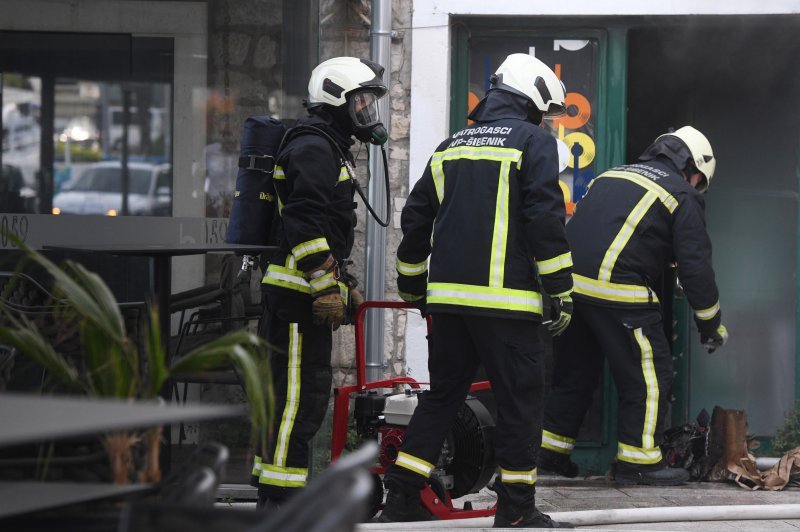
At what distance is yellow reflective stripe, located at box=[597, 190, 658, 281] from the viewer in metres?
6.54

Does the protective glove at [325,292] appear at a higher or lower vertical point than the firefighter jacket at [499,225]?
lower

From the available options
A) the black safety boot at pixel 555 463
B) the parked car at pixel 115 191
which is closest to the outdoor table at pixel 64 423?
the parked car at pixel 115 191

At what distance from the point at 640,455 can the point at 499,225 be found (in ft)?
7.09

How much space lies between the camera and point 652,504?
6.04m

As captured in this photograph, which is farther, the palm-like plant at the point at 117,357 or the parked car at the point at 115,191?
the parked car at the point at 115,191

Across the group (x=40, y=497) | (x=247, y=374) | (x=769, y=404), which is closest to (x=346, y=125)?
(x=247, y=374)

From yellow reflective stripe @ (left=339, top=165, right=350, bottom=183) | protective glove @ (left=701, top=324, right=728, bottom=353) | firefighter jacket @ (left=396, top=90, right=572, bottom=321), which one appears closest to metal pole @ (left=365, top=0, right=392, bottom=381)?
yellow reflective stripe @ (left=339, top=165, right=350, bottom=183)

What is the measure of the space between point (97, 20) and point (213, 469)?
4.91 metres

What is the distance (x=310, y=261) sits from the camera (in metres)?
4.96

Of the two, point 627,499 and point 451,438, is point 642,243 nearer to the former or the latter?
point 627,499

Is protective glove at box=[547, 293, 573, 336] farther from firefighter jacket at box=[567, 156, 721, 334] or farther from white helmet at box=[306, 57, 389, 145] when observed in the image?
firefighter jacket at box=[567, 156, 721, 334]

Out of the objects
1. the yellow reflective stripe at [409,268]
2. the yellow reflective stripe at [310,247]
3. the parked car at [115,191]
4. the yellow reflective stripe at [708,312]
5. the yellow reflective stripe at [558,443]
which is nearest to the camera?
the yellow reflective stripe at [310,247]

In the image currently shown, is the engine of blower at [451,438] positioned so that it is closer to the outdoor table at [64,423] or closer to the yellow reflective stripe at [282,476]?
the yellow reflective stripe at [282,476]

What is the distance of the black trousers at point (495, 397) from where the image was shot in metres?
4.88
